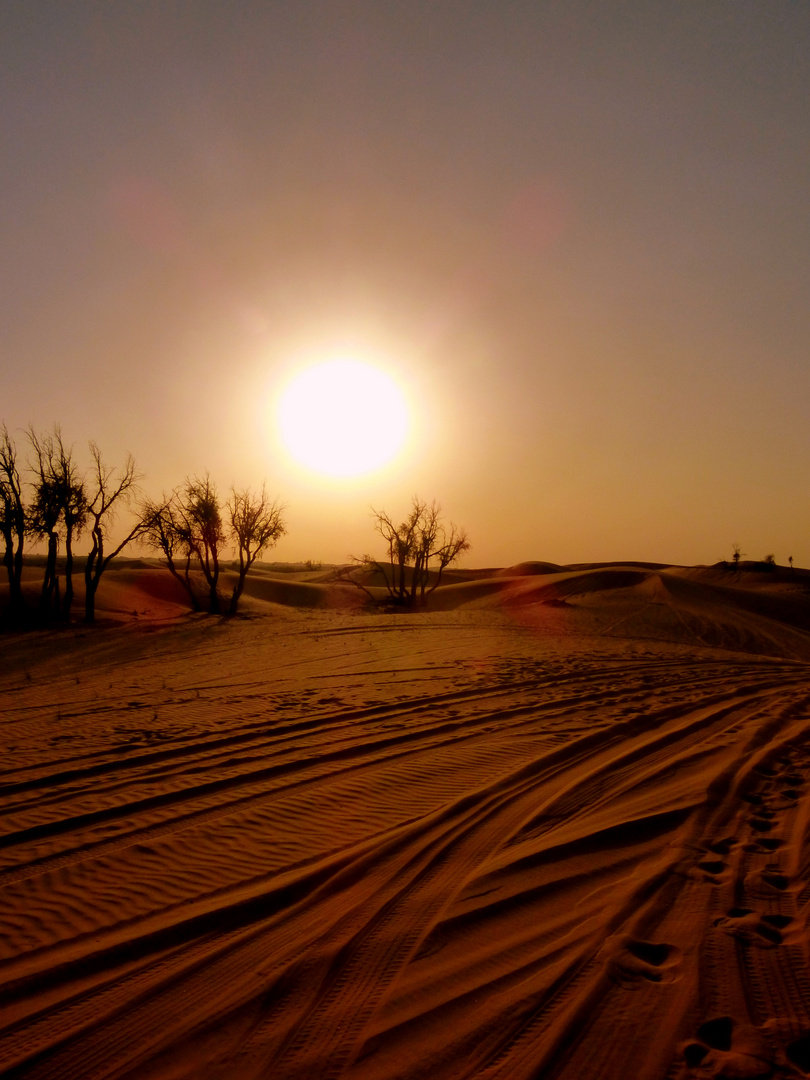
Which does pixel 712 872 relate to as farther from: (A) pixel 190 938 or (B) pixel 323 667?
(B) pixel 323 667

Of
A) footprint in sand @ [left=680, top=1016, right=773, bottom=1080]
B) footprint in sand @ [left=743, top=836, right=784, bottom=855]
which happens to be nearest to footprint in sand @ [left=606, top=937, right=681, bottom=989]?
footprint in sand @ [left=680, top=1016, right=773, bottom=1080]

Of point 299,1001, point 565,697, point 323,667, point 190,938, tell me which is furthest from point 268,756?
point 323,667

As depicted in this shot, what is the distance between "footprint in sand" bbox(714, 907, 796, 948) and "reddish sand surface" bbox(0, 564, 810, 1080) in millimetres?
20

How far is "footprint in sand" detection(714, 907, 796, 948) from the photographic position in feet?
11.2

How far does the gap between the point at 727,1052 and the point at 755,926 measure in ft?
3.46

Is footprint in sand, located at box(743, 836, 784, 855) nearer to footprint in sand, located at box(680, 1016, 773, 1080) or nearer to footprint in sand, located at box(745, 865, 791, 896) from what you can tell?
footprint in sand, located at box(745, 865, 791, 896)

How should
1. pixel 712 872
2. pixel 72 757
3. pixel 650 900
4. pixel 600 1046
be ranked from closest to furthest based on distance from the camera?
pixel 600 1046
pixel 650 900
pixel 712 872
pixel 72 757

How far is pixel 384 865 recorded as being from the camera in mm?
4273

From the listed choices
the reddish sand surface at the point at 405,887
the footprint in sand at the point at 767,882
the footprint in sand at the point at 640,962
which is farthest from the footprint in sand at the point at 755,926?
the footprint in sand at the point at 640,962

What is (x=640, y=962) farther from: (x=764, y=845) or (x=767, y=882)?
(x=764, y=845)

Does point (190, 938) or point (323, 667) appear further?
point (323, 667)

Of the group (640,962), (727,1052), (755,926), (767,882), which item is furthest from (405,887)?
(767,882)

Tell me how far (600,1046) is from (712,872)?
1841 millimetres

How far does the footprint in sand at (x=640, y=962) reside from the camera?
3.13 meters
